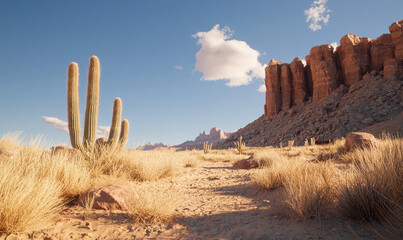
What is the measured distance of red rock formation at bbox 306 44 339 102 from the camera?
44750mm

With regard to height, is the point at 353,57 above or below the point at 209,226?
above

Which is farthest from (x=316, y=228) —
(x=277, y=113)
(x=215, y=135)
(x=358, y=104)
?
(x=215, y=135)

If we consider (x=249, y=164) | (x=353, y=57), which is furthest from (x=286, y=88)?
(x=249, y=164)

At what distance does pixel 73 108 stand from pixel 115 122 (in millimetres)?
1822

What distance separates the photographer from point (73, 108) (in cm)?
803

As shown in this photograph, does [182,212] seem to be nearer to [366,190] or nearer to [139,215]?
[139,215]

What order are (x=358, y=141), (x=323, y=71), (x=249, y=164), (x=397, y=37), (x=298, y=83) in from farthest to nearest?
(x=298, y=83) < (x=323, y=71) < (x=397, y=37) < (x=358, y=141) < (x=249, y=164)

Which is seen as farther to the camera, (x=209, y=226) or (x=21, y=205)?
(x=209, y=226)

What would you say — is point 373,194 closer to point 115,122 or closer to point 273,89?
point 115,122

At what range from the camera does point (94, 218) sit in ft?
11.9

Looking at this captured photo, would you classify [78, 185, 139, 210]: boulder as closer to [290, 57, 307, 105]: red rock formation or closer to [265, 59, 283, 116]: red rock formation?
[265, 59, 283, 116]: red rock formation

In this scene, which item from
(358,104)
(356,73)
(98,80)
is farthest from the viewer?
(356,73)

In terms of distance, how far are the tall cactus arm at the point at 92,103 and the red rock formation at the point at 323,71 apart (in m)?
46.6

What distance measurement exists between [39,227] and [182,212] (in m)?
2.23
